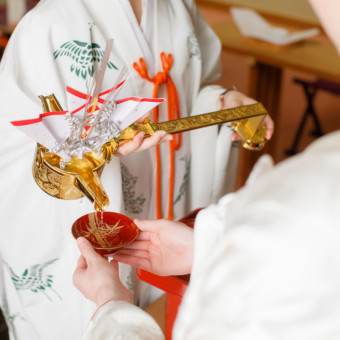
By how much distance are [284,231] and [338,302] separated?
0.07 meters

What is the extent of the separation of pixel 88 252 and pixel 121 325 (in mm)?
177

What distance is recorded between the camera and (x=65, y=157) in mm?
815

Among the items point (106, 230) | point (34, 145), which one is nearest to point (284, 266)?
point (106, 230)

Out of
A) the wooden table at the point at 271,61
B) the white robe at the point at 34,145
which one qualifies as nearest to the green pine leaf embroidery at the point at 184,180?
the white robe at the point at 34,145

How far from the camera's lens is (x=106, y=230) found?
93 cm

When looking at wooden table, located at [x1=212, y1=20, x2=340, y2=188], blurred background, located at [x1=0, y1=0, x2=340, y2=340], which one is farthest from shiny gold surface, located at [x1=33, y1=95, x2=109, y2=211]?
wooden table, located at [x1=212, y1=20, x2=340, y2=188]

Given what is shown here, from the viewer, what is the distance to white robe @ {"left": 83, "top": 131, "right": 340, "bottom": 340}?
42cm

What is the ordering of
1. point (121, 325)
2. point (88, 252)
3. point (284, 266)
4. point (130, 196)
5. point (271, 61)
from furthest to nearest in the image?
1. point (271, 61)
2. point (130, 196)
3. point (88, 252)
4. point (121, 325)
5. point (284, 266)

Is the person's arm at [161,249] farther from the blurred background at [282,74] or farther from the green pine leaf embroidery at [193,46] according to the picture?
the blurred background at [282,74]

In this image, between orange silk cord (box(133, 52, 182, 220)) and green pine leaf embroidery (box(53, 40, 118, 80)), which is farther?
orange silk cord (box(133, 52, 182, 220))

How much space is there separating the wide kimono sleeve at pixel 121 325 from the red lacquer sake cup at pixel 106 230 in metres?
0.21

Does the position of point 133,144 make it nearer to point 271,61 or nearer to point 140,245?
point 140,245

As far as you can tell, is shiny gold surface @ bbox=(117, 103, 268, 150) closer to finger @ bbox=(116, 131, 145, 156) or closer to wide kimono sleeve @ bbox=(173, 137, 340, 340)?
finger @ bbox=(116, 131, 145, 156)

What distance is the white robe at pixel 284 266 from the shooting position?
42 centimetres
